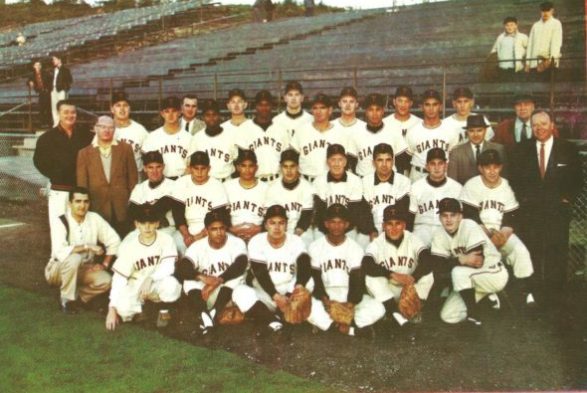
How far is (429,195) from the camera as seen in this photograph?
485cm

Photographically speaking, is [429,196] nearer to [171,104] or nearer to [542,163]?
[542,163]

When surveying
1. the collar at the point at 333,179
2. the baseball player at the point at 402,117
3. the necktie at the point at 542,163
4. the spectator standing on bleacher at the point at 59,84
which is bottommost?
the collar at the point at 333,179

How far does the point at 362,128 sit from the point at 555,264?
6.10ft

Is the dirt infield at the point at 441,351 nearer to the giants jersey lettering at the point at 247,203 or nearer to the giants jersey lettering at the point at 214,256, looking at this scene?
the giants jersey lettering at the point at 214,256

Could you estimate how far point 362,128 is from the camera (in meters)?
5.35

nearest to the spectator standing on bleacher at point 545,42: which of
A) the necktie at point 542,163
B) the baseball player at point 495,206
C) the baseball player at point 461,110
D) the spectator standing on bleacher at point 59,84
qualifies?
the baseball player at point 461,110

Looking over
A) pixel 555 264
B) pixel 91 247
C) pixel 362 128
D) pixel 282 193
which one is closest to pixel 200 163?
pixel 282 193

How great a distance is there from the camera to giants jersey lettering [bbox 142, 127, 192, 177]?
548 cm

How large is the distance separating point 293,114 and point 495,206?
6.31ft

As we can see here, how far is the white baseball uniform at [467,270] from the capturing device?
4344mm

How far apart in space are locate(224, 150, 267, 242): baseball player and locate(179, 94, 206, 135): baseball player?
1.03 m

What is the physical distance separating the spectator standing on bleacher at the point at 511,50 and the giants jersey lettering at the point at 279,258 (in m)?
3.92

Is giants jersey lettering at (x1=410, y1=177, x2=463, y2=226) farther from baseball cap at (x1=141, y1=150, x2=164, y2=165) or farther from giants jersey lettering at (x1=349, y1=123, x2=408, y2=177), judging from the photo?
baseball cap at (x1=141, y1=150, x2=164, y2=165)

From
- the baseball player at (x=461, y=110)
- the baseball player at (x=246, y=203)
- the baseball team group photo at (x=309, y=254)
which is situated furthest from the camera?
the baseball player at (x=461, y=110)
